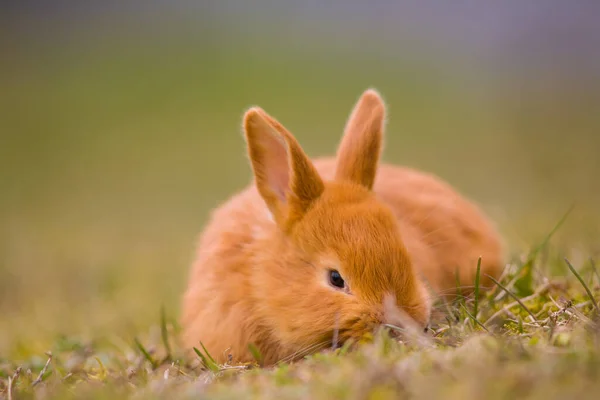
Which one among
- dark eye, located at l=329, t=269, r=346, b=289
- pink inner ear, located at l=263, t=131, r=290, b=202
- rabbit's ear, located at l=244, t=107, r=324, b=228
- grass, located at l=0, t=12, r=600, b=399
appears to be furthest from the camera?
pink inner ear, located at l=263, t=131, r=290, b=202

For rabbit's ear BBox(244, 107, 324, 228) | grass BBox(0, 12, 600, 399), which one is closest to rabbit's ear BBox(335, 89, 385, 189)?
rabbit's ear BBox(244, 107, 324, 228)

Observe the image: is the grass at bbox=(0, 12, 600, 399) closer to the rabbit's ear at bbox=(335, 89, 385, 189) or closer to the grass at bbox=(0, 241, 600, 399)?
the grass at bbox=(0, 241, 600, 399)

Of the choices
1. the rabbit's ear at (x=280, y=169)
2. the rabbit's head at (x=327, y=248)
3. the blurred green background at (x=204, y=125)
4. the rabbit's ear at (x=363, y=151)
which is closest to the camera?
the rabbit's head at (x=327, y=248)

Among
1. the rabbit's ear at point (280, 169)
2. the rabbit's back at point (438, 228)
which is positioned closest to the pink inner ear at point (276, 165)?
the rabbit's ear at point (280, 169)

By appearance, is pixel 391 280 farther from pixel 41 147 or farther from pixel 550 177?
pixel 41 147

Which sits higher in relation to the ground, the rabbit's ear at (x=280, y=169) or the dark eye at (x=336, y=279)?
the rabbit's ear at (x=280, y=169)

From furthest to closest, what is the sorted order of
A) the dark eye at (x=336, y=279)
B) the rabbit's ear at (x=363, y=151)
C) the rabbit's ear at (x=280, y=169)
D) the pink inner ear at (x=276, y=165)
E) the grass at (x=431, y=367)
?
the rabbit's ear at (x=363, y=151), the pink inner ear at (x=276, y=165), the rabbit's ear at (x=280, y=169), the dark eye at (x=336, y=279), the grass at (x=431, y=367)

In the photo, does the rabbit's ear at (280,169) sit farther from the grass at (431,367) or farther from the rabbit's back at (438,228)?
the grass at (431,367)

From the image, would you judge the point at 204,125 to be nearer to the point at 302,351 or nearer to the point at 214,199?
the point at 214,199

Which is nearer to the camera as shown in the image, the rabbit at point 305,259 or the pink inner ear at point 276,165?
the rabbit at point 305,259
